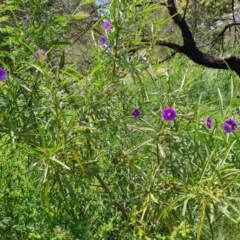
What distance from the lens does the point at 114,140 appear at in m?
2.07

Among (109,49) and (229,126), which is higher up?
(109,49)

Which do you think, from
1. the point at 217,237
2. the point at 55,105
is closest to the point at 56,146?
the point at 55,105

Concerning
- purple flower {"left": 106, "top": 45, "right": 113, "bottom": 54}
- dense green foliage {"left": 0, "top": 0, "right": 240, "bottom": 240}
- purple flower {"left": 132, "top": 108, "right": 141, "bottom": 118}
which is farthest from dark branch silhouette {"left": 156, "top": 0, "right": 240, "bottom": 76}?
purple flower {"left": 132, "top": 108, "right": 141, "bottom": 118}

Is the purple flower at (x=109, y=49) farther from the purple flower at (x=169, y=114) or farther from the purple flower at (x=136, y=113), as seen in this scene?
the purple flower at (x=169, y=114)

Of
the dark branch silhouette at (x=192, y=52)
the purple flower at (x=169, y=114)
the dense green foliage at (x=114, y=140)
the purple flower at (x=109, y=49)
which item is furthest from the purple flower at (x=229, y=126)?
the dark branch silhouette at (x=192, y=52)

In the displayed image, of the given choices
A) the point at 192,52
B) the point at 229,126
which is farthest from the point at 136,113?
the point at 192,52

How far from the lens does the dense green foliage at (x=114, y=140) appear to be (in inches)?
68.0

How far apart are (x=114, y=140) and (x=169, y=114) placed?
40 centimetres

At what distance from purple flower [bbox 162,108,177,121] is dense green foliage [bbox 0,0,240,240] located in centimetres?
7

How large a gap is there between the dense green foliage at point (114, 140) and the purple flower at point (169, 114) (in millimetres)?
73

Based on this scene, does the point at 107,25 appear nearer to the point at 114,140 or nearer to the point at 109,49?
the point at 109,49

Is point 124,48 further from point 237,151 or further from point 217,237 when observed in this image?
point 217,237

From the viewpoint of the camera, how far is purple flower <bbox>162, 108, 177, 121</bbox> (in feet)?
5.72

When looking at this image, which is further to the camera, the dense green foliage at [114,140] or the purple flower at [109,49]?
the purple flower at [109,49]
